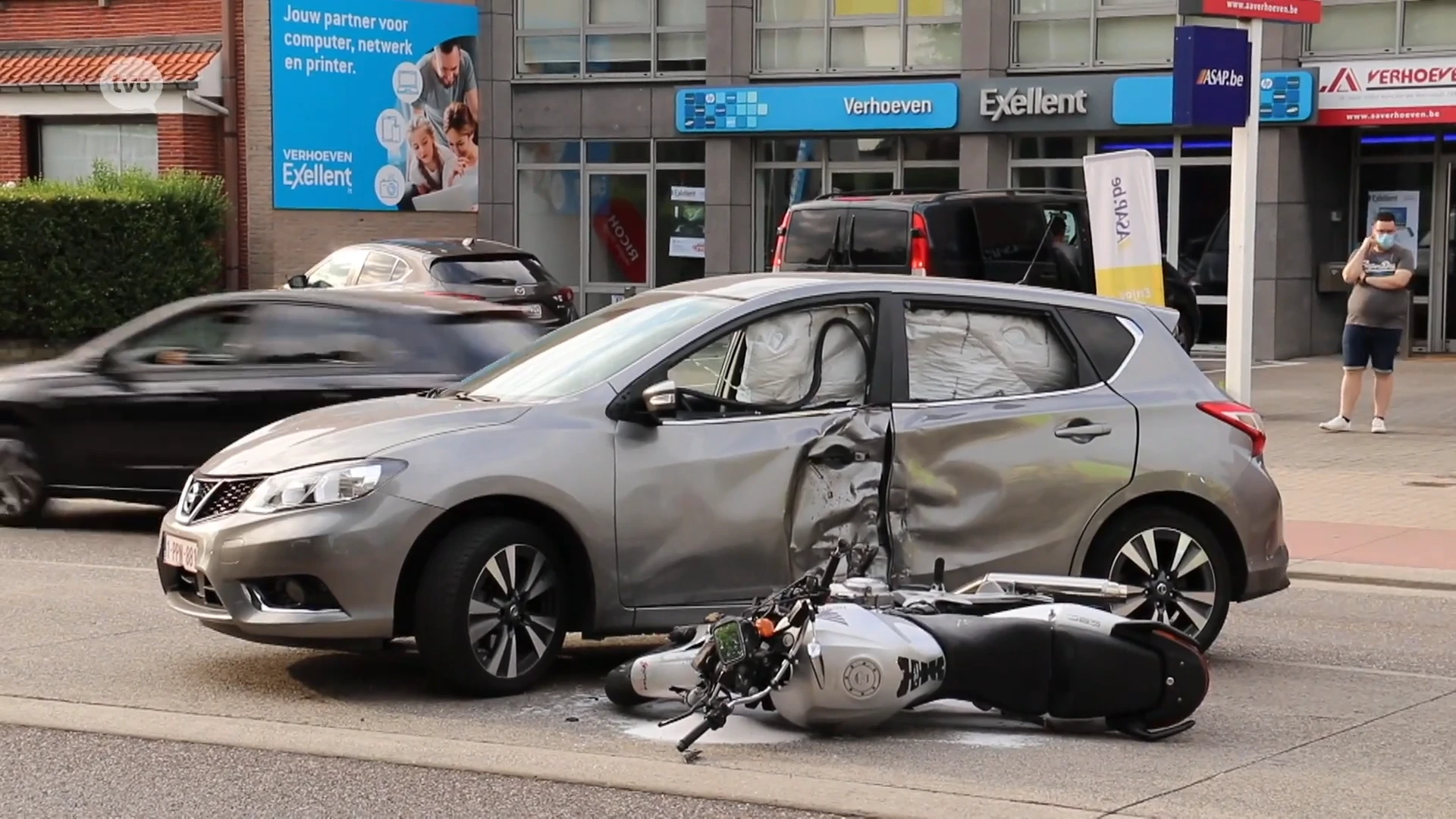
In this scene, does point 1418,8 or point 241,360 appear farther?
point 1418,8

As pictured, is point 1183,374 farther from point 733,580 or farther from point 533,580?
point 533,580

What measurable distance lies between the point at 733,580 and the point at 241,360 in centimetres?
556

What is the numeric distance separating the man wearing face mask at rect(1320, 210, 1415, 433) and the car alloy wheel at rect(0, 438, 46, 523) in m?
11.0

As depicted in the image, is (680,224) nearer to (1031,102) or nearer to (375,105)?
(1031,102)

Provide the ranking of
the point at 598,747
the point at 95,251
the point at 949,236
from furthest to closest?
the point at 95,251 → the point at 949,236 → the point at 598,747

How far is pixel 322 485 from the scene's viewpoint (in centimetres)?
720

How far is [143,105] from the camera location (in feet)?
102

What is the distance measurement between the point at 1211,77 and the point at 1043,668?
921cm

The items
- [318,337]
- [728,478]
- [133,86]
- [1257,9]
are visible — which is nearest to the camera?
[728,478]

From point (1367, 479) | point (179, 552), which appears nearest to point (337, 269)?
point (1367, 479)

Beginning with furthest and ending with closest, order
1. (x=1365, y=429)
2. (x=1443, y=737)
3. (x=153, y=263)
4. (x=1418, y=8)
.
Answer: (x=153, y=263) → (x=1418, y=8) → (x=1365, y=429) → (x=1443, y=737)

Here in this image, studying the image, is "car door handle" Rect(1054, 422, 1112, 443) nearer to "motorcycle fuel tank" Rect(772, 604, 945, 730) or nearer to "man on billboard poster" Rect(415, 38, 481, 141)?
"motorcycle fuel tank" Rect(772, 604, 945, 730)

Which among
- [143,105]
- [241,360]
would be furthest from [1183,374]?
[143,105]

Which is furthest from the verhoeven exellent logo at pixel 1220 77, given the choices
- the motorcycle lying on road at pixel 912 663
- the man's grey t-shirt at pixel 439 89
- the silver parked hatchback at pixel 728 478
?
the man's grey t-shirt at pixel 439 89
